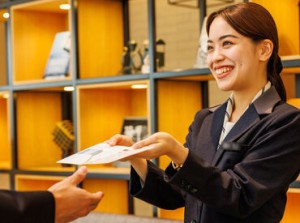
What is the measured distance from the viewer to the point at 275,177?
1740 mm

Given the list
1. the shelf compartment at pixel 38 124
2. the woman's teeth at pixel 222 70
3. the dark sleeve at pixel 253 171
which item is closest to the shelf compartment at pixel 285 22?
the woman's teeth at pixel 222 70

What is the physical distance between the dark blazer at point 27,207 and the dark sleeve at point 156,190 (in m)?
0.37

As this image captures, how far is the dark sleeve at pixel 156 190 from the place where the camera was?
1.96 metres

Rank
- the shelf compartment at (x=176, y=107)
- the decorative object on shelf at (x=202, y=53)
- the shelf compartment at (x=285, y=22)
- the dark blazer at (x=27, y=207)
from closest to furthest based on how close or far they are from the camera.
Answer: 1. the dark blazer at (x=27, y=207)
2. the shelf compartment at (x=285, y=22)
3. the decorative object on shelf at (x=202, y=53)
4. the shelf compartment at (x=176, y=107)

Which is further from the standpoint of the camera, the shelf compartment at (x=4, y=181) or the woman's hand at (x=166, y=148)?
the shelf compartment at (x=4, y=181)

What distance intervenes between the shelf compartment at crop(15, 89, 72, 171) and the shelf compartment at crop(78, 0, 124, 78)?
0.52m

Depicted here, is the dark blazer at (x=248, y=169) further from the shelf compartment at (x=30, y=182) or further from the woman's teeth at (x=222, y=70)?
the shelf compartment at (x=30, y=182)

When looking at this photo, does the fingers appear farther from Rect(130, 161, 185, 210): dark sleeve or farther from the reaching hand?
Rect(130, 161, 185, 210): dark sleeve

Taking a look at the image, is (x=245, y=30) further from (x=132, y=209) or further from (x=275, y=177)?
(x=132, y=209)

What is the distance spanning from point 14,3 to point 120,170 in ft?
4.03

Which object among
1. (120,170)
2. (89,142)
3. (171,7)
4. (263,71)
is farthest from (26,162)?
(263,71)

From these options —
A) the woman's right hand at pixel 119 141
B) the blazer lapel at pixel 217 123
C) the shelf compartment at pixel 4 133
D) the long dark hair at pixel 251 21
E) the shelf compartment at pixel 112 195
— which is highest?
the long dark hair at pixel 251 21

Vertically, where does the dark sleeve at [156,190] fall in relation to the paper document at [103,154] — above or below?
below

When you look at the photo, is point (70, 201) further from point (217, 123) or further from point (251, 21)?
point (251, 21)
